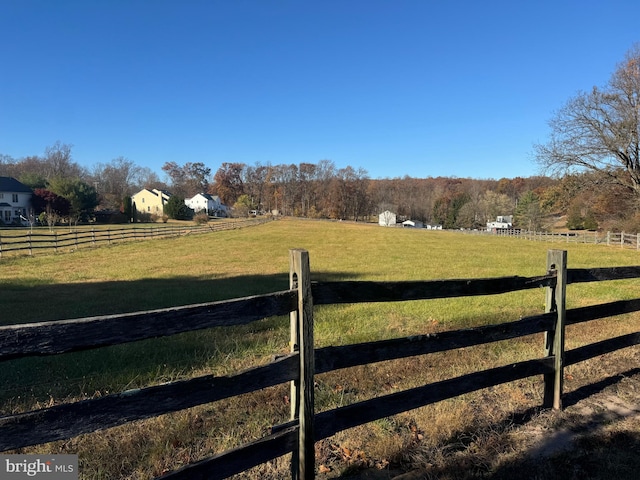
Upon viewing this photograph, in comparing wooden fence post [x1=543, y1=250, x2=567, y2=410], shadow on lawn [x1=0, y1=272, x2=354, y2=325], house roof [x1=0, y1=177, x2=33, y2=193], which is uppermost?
house roof [x1=0, y1=177, x2=33, y2=193]

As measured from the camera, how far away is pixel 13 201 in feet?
219

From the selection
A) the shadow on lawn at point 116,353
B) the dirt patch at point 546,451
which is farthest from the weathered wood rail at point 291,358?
the shadow on lawn at point 116,353

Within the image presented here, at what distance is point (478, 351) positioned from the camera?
591 centimetres

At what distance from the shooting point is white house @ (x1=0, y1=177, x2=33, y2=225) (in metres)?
65.4

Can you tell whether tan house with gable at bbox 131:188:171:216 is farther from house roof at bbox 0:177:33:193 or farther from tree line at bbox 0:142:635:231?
house roof at bbox 0:177:33:193

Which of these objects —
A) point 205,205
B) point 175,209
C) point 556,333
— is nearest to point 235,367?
point 556,333

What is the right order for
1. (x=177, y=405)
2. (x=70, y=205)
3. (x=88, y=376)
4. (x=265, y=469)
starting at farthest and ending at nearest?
(x=70, y=205) → (x=88, y=376) → (x=265, y=469) → (x=177, y=405)

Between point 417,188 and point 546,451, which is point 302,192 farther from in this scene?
point 546,451

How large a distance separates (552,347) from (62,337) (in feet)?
14.2

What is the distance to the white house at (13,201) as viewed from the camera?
65.4 meters

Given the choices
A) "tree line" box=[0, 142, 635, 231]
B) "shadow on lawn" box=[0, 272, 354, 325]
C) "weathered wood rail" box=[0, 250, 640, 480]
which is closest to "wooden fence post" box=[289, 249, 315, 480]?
"weathered wood rail" box=[0, 250, 640, 480]

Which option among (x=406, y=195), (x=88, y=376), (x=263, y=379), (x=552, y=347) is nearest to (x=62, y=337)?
(x=263, y=379)

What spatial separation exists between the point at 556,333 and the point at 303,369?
9.50 feet

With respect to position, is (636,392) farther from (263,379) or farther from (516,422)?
(263,379)
